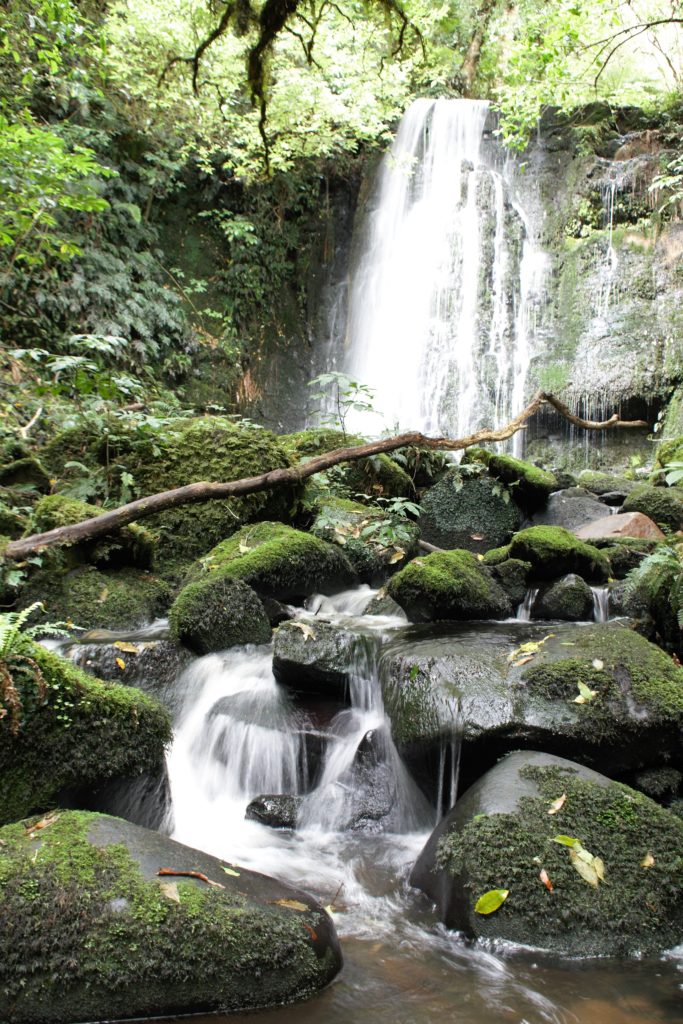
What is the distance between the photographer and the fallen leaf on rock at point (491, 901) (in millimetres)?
2838

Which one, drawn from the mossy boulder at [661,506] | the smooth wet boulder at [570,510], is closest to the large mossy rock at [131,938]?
the smooth wet boulder at [570,510]

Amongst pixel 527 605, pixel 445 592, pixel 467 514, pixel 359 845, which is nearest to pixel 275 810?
pixel 359 845

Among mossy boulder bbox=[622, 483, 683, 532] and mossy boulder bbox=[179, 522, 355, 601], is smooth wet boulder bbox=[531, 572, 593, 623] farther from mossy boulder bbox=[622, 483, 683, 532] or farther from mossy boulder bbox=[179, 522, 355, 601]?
mossy boulder bbox=[622, 483, 683, 532]

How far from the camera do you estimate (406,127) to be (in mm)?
16781

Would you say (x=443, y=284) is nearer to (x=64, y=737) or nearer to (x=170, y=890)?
(x=64, y=737)

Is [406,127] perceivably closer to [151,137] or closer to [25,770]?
[151,137]

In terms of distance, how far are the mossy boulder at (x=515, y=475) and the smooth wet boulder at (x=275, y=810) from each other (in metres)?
5.50

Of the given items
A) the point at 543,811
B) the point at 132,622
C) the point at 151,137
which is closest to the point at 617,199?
the point at 151,137

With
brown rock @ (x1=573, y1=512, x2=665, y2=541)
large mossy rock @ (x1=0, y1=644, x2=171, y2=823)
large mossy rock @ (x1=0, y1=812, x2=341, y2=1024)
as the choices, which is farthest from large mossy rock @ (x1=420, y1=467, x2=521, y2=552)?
large mossy rock @ (x1=0, y1=812, x2=341, y2=1024)

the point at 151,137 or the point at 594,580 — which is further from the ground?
the point at 151,137

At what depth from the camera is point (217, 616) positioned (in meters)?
5.23

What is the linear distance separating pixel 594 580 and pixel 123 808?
470cm

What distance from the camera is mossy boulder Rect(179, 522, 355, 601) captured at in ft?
19.4

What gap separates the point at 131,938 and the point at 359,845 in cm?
176
